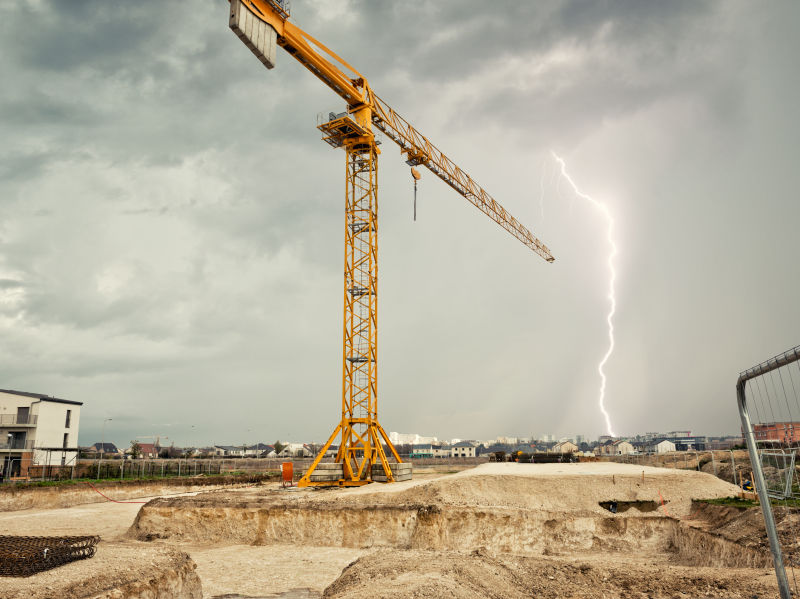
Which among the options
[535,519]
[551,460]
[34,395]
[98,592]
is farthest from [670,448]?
[98,592]

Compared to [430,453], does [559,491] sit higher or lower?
higher

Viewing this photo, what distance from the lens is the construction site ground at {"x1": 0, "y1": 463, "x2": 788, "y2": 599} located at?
13469 mm

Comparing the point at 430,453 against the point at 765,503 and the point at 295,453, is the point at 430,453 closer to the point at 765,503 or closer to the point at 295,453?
the point at 295,453

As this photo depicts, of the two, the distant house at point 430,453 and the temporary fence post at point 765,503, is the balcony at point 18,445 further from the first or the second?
the distant house at point 430,453

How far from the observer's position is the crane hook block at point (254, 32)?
31.3 metres

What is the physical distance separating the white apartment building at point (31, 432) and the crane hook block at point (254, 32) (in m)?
41.2

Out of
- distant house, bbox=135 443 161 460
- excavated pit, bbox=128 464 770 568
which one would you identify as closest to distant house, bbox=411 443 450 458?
distant house, bbox=135 443 161 460

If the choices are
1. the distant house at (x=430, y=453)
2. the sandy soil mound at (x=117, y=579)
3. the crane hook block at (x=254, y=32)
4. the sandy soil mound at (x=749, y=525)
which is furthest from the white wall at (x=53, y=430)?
the distant house at (x=430, y=453)

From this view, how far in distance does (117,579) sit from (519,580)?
10196mm

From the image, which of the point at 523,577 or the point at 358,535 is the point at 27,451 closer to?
the point at 358,535

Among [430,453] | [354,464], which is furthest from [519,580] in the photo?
[430,453]

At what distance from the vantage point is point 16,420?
53.5 metres

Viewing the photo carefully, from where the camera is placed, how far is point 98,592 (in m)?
12.2

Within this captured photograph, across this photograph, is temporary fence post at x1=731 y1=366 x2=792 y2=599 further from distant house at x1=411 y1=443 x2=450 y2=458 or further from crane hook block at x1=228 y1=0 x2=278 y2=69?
distant house at x1=411 y1=443 x2=450 y2=458
